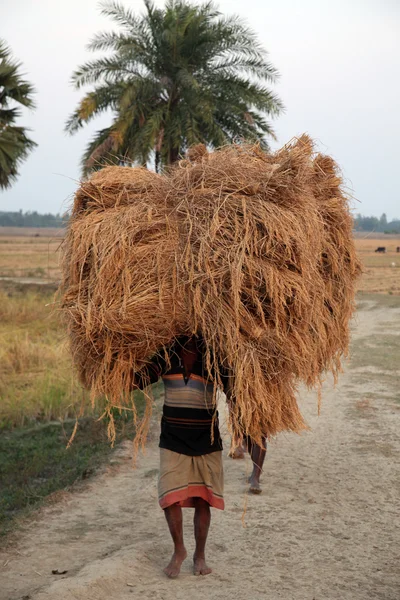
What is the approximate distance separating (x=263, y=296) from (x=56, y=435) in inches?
217

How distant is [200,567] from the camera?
4.22m

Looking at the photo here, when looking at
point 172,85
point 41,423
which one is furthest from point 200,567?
point 172,85

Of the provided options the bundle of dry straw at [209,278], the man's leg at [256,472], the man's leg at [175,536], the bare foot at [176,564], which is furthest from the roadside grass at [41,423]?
the man's leg at [256,472]

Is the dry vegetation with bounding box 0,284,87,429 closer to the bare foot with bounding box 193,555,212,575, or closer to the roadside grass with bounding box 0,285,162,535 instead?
the roadside grass with bounding box 0,285,162,535

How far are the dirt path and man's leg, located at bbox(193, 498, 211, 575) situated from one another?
0.07m

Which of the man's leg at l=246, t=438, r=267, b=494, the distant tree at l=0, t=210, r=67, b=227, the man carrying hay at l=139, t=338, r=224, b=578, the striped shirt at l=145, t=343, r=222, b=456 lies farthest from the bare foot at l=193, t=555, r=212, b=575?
the distant tree at l=0, t=210, r=67, b=227

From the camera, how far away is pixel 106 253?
385cm

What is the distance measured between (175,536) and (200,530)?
0.48ft

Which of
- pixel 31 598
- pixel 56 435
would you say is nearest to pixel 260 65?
pixel 56 435

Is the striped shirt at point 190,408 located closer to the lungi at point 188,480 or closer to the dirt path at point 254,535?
the lungi at point 188,480

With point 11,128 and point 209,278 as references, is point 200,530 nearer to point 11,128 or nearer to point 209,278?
point 209,278

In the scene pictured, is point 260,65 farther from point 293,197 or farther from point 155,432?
point 293,197

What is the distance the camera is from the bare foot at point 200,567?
4219 millimetres

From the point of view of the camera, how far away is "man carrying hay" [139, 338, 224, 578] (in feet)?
13.4
